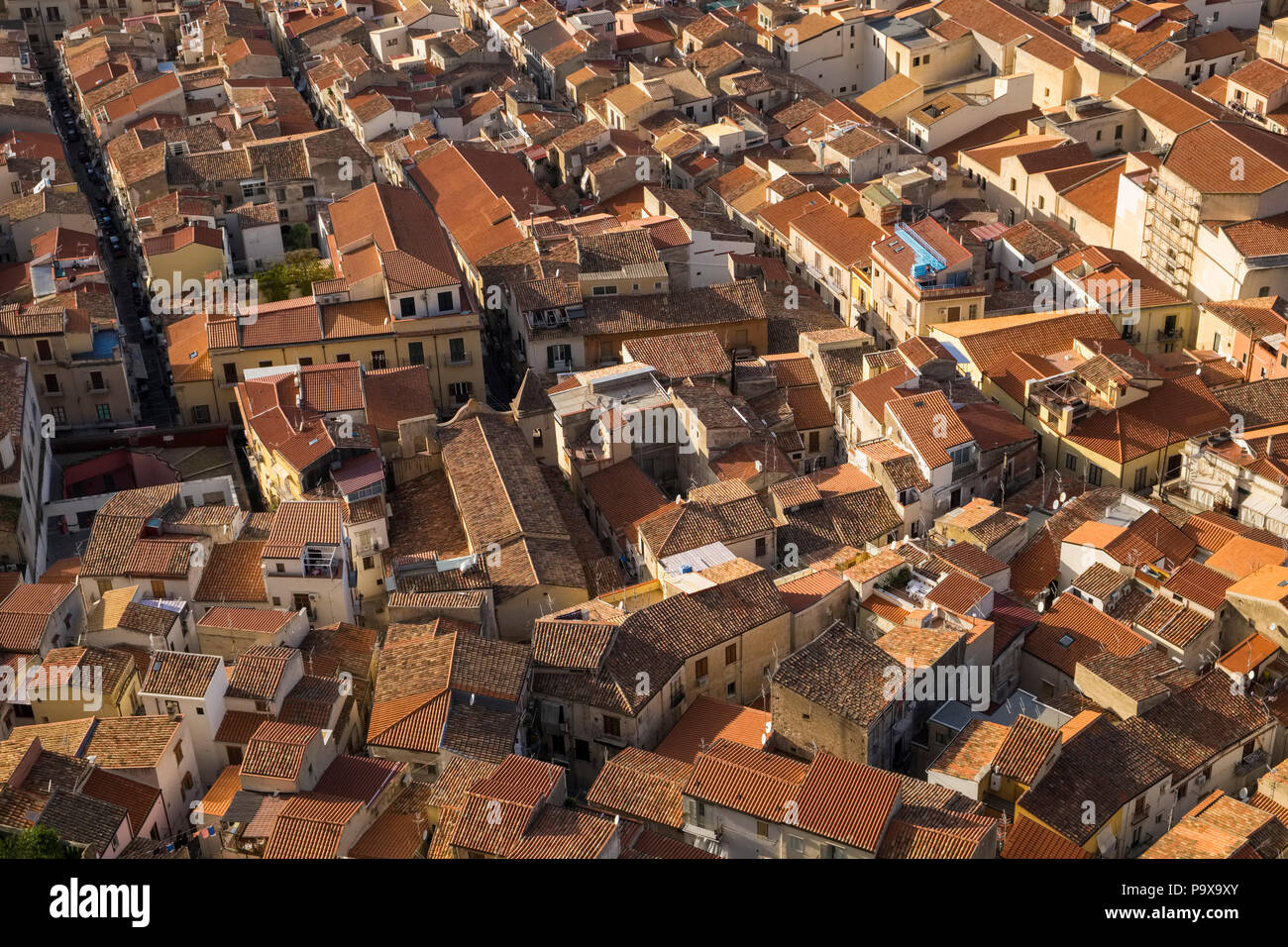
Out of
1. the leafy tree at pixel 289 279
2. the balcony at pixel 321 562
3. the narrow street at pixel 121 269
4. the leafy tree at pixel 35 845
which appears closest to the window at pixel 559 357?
the leafy tree at pixel 289 279

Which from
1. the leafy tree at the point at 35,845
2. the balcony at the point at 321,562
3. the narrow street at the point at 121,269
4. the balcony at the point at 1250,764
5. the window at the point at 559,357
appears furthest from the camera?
the narrow street at the point at 121,269

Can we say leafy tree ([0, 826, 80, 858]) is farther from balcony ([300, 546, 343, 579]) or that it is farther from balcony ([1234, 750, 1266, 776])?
balcony ([1234, 750, 1266, 776])

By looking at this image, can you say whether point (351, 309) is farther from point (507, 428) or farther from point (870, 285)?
point (870, 285)

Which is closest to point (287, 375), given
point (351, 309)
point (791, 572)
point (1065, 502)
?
point (351, 309)

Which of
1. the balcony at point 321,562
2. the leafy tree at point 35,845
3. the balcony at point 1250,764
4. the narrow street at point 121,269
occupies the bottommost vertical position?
the balcony at point 1250,764

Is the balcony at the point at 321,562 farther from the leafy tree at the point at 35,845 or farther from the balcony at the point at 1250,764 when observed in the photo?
the balcony at the point at 1250,764

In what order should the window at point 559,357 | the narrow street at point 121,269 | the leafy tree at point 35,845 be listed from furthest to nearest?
the narrow street at point 121,269, the window at point 559,357, the leafy tree at point 35,845
